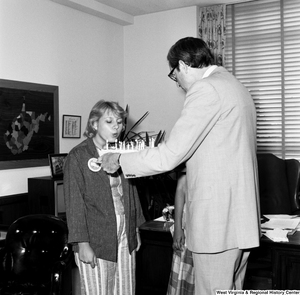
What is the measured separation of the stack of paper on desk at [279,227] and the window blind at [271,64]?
213 cm

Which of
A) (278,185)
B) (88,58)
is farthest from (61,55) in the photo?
(278,185)

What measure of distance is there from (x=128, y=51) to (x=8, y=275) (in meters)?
4.09

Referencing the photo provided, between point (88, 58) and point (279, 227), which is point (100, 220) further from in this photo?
point (88, 58)

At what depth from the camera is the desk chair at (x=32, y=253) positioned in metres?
2.99

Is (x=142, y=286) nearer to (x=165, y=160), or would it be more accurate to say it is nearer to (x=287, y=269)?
(x=287, y=269)

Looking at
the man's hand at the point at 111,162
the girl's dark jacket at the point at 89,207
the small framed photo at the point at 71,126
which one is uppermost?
the small framed photo at the point at 71,126

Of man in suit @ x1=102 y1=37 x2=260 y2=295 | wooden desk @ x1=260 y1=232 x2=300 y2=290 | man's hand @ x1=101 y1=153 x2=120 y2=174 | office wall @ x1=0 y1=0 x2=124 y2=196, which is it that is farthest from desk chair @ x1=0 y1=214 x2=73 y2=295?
office wall @ x1=0 y1=0 x2=124 y2=196

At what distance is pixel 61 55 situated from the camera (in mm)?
5285

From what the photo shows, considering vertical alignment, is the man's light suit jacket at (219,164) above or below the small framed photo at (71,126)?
below

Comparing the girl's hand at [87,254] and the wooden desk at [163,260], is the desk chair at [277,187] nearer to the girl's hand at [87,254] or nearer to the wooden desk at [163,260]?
the wooden desk at [163,260]

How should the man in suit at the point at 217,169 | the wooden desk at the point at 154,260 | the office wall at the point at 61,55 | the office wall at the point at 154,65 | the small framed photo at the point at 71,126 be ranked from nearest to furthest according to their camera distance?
the man in suit at the point at 217,169 → the wooden desk at the point at 154,260 → the office wall at the point at 61,55 → the small framed photo at the point at 71,126 → the office wall at the point at 154,65

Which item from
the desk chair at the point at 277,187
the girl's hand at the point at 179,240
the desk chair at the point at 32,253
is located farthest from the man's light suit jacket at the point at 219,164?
the desk chair at the point at 277,187

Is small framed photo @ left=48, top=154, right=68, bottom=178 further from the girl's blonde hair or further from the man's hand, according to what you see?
the man's hand

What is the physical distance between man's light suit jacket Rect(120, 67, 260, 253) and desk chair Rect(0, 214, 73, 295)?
1.25 meters
